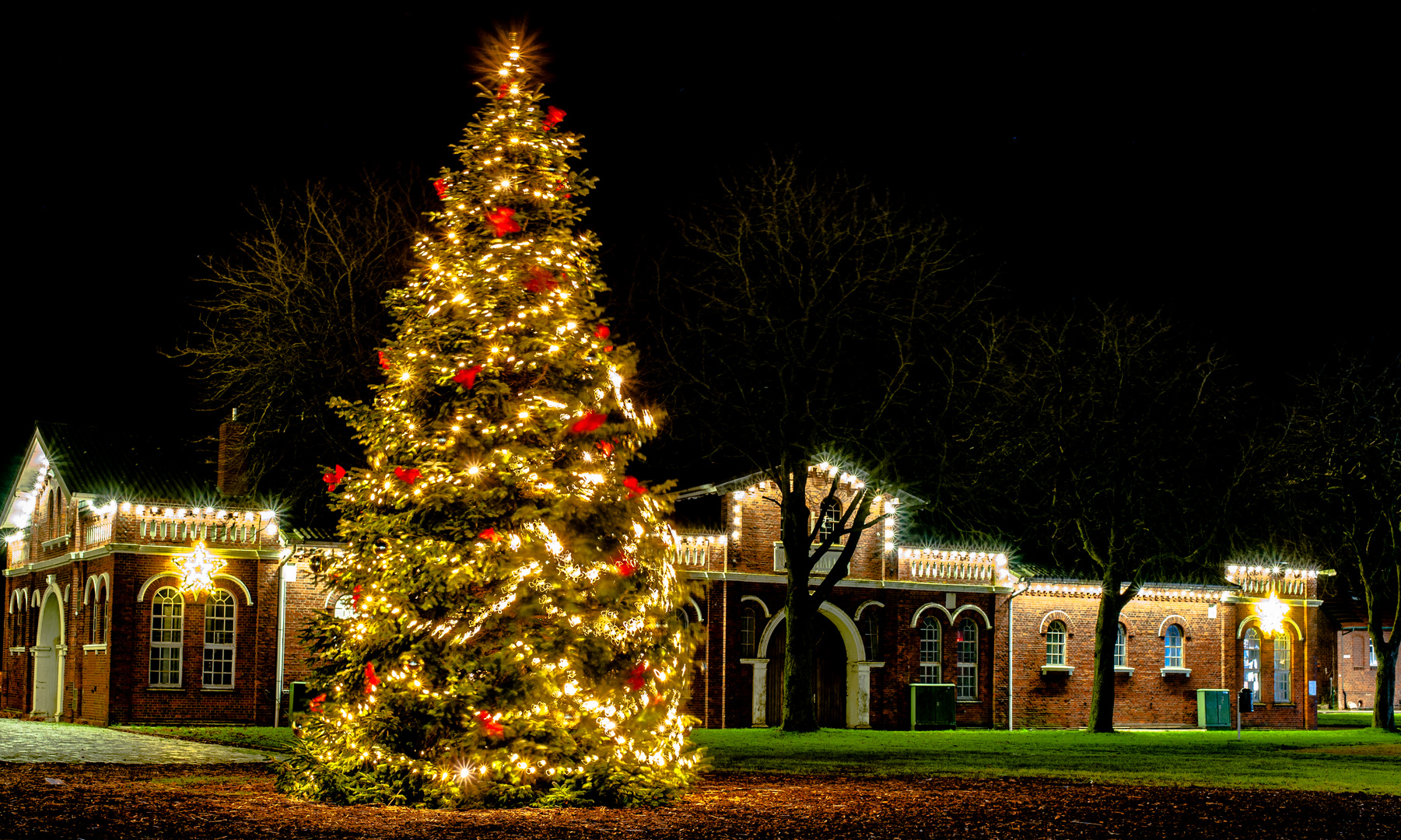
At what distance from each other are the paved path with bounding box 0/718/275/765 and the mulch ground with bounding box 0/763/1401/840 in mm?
2772

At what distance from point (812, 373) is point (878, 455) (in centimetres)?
208

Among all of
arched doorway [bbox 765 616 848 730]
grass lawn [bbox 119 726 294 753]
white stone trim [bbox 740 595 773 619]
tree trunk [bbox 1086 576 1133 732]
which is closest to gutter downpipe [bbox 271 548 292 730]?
grass lawn [bbox 119 726 294 753]

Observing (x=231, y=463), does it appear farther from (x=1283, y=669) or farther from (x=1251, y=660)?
(x=1283, y=669)

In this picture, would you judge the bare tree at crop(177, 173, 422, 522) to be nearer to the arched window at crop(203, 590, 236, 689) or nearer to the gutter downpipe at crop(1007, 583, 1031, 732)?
the arched window at crop(203, 590, 236, 689)

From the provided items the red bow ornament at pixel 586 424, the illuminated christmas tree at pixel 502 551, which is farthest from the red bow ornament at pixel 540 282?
the red bow ornament at pixel 586 424

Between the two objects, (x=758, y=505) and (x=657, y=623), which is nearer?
(x=657, y=623)

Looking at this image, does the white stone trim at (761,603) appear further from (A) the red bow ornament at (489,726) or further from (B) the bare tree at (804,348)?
(A) the red bow ornament at (489,726)

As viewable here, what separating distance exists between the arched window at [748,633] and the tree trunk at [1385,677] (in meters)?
14.8

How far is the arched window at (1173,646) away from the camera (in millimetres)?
40875

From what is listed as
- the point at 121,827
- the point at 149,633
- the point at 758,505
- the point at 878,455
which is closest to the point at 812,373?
the point at 878,455

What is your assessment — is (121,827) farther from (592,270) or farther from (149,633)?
(149,633)

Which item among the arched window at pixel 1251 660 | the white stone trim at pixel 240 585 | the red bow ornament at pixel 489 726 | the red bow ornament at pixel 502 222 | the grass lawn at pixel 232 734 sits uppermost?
the red bow ornament at pixel 502 222

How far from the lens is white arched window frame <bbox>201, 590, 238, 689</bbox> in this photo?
1228 inches

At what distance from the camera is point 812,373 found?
96.1 feet
